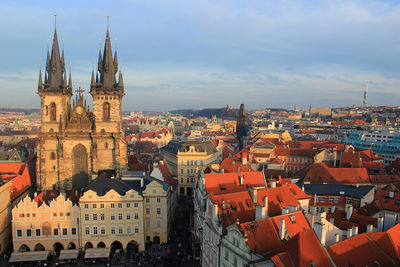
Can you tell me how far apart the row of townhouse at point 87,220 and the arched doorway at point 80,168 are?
18.2 m

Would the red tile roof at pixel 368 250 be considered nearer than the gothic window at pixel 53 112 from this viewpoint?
Yes

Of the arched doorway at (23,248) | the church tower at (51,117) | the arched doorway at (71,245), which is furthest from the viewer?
the church tower at (51,117)

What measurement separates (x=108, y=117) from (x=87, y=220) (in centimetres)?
2791

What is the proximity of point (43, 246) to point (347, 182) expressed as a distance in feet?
190

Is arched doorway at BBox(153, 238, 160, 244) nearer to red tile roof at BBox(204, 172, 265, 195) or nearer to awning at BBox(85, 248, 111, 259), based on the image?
awning at BBox(85, 248, 111, 259)

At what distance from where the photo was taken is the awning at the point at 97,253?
185 ft

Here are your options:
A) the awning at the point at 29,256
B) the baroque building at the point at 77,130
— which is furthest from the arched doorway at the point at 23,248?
the baroque building at the point at 77,130

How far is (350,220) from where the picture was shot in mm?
44906

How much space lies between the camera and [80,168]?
8075 centimetres

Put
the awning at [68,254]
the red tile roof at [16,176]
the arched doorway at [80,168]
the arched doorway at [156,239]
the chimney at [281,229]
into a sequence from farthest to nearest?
the arched doorway at [80,168] → the red tile roof at [16,176] → the arched doorway at [156,239] → the awning at [68,254] → the chimney at [281,229]

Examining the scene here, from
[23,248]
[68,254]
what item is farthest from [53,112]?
[68,254]

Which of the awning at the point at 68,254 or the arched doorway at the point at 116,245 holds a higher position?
the awning at the point at 68,254

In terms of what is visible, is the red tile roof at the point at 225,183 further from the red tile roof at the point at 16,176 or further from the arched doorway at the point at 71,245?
the red tile roof at the point at 16,176

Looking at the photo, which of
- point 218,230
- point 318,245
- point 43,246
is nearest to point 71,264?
point 43,246
